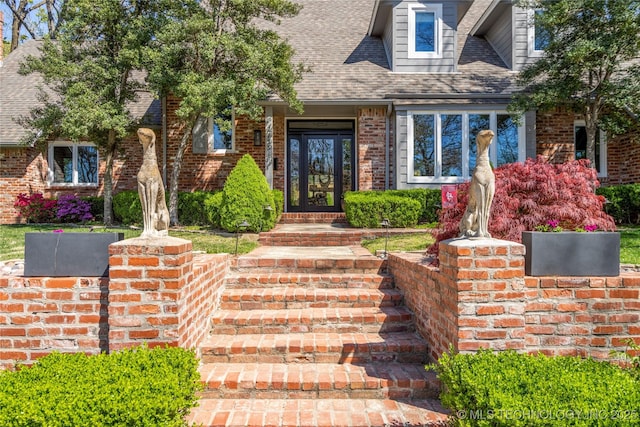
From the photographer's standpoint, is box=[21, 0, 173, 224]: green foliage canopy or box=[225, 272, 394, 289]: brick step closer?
box=[225, 272, 394, 289]: brick step

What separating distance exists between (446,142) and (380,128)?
1.83 m

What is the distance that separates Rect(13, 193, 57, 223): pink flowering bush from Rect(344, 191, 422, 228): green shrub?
9226 mm

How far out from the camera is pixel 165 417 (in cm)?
190

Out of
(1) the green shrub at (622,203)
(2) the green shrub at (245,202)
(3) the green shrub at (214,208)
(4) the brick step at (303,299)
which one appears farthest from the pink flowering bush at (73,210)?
(1) the green shrub at (622,203)

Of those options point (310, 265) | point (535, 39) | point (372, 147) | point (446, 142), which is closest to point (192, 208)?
point (372, 147)

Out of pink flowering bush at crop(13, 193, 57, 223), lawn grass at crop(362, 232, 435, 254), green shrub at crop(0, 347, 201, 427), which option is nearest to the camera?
green shrub at crop(0, 347, 201, 427)

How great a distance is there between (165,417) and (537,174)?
438cm

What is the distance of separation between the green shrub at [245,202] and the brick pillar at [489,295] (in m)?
5.33

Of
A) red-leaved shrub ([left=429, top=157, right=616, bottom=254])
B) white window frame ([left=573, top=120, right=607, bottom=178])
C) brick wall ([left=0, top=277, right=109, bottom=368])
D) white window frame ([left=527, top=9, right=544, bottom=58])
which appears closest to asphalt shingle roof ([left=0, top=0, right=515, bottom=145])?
white window frame ([left=527, top=9, right=544, bottom=58])

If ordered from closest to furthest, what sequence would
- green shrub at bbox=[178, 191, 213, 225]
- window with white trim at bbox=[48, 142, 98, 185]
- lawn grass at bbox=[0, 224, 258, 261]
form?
lawn grass at bbox=[0, 224, 258, 261], green shrub at bbox=[178, 191, 213, 225], window with white trim at bbox=[48, 142, 98, 185]

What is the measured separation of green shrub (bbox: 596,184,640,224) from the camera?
873cm

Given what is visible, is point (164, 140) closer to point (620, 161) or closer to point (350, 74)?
point (350, 74)

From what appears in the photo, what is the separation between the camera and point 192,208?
30.6 feet

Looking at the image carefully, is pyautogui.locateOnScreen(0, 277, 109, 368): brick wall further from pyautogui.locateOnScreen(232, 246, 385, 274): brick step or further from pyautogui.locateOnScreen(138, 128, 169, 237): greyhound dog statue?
pyautogui.locateOnScreen(232, 246, 385, 274): brick step
